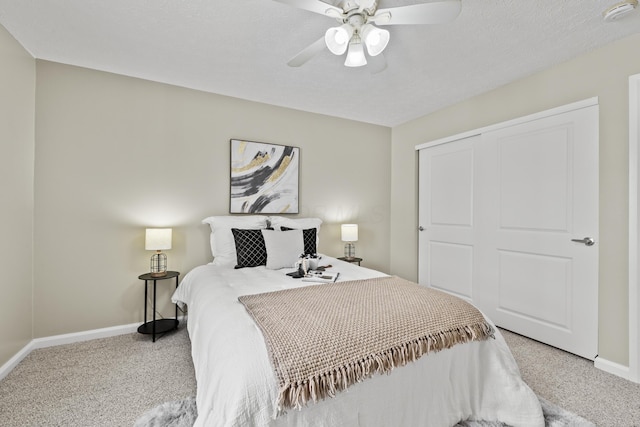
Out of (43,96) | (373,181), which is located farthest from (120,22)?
(373,181)

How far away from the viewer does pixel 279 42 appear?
7.06ft

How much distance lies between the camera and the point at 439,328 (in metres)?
1.43

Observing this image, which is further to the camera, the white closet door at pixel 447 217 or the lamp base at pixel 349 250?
the lamp base at pixel 349 250

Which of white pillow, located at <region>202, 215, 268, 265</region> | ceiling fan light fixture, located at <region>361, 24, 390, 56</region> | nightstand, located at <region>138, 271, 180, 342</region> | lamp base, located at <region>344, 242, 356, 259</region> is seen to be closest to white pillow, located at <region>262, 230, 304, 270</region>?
white pillow, located at <region>202, 215, 268, 265</region>

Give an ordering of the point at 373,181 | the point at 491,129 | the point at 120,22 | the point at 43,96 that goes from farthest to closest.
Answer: the point at 373,181
the point at 491,129
the point at 43,96
the point at 120,22

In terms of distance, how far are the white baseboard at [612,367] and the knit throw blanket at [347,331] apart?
1.35 metres

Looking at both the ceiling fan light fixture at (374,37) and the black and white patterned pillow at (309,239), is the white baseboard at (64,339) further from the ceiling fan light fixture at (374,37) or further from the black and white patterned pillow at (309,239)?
the ceiling fan light fixture at (374,37)

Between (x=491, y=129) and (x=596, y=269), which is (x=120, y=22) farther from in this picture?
(x=596, y=269)

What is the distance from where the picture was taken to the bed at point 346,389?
1026 millimetres

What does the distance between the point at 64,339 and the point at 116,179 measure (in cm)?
145

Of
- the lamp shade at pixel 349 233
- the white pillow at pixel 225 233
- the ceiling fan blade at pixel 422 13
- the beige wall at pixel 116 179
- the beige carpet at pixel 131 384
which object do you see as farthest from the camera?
the lamp shade at pixel 349 233

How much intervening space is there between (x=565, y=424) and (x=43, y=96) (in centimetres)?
429

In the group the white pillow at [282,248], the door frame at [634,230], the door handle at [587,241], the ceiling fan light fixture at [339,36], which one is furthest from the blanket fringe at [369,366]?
the ceiling fan light fixture at [339,36]

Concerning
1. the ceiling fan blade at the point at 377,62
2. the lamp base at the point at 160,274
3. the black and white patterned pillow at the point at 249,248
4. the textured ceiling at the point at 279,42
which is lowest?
the lamp base at the point at 160,274
